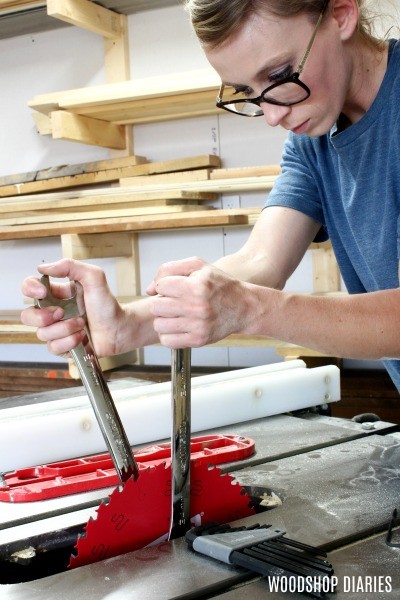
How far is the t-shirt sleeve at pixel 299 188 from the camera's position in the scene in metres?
1.52

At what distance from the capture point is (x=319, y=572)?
0.83 meters

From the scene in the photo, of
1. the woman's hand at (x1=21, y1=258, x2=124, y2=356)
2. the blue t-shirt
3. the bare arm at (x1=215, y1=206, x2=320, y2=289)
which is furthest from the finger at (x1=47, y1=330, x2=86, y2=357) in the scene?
the blue t-shirt

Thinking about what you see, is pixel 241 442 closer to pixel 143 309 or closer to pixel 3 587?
pixel 143 309

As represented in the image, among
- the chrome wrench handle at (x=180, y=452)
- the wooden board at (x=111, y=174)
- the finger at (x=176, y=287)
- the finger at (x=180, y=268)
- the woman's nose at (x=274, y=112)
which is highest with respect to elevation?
the wooden board at (x=111, y=174)

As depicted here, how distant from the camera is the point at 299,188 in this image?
1.52 metres

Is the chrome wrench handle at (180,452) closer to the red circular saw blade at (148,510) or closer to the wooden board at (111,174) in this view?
the red circular saw blade at (148,510)

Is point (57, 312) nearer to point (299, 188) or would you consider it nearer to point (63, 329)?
point (63, 329)

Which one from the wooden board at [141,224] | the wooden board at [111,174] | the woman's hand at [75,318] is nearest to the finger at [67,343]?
the woman's hand at [75,318]

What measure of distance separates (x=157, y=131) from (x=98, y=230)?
585 mm

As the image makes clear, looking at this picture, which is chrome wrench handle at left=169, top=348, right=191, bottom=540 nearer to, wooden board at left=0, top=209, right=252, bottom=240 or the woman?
the woman

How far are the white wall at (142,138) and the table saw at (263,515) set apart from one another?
4.71 ft

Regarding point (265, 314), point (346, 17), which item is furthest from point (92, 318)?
point (346, 17)

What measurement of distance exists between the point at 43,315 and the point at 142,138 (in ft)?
6.89

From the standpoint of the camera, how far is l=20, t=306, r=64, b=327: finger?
1.14m
